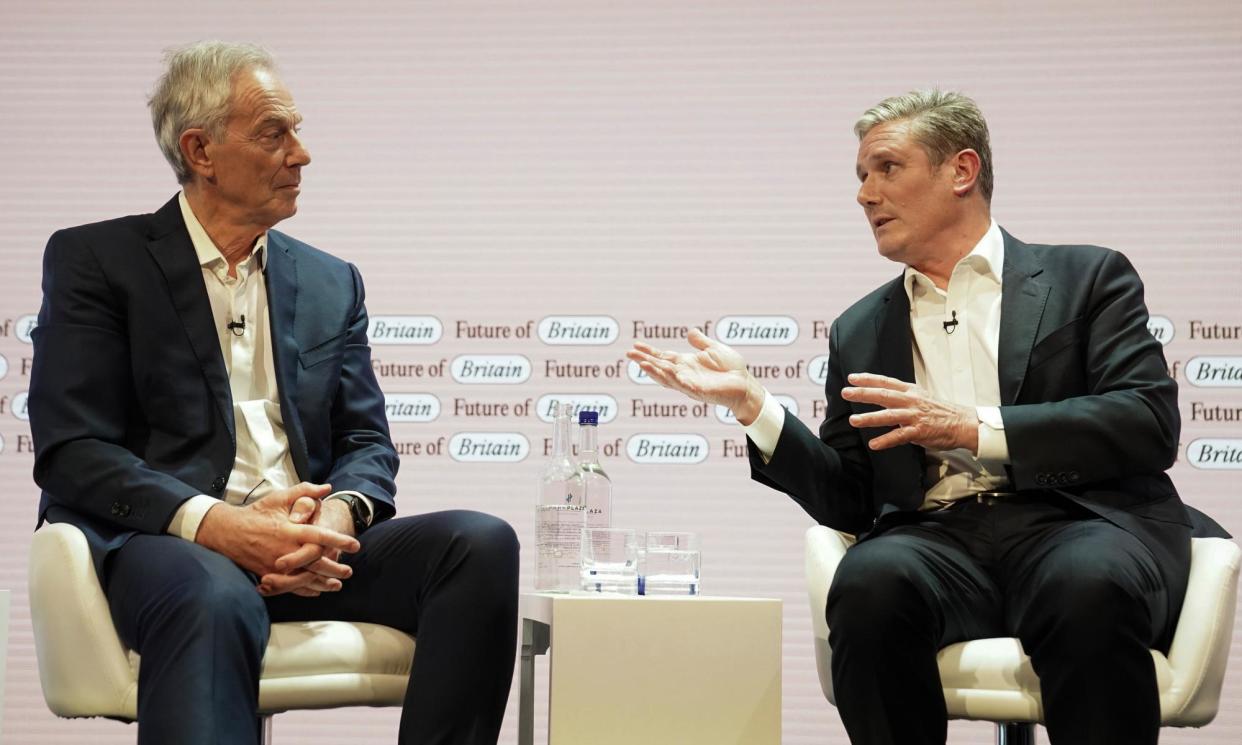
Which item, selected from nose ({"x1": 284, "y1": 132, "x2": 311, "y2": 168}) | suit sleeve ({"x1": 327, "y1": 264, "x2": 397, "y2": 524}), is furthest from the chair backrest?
nose ({"x1": 284, "y1": 132, "x2": 311, "y2": 168})

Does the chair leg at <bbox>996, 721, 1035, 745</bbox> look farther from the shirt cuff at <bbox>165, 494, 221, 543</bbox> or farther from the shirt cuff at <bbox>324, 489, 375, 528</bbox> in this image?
the shirt cuff at <bbox>165, 494, 221, 543</bbox>

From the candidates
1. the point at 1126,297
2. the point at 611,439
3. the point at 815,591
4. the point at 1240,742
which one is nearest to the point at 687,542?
the point at 815,591

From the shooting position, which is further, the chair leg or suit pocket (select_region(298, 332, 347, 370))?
suit pocket (select_region(298, 332, 347, 370))

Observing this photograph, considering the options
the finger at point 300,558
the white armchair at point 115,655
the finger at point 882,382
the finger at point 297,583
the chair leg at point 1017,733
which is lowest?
the chair leg at point 1017,733

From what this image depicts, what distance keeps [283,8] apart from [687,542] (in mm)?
2544

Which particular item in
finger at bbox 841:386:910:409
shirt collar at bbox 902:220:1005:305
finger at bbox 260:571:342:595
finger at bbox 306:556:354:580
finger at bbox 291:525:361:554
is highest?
shirt collar at bbox 902:220:1005:305

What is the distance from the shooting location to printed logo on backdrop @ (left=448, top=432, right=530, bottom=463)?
4.04m

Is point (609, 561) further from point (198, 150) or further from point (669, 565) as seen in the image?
point (198, 150)

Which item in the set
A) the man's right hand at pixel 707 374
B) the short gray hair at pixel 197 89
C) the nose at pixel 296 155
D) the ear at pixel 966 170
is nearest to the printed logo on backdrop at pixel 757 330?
the ear at pixel 966 170

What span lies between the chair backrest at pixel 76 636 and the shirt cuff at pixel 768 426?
4.10 ft

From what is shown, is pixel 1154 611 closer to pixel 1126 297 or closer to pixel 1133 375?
pixel 1133 375

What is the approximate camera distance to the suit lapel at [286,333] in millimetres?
2688

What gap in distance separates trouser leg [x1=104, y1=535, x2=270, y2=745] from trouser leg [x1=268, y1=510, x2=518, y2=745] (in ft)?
0.76

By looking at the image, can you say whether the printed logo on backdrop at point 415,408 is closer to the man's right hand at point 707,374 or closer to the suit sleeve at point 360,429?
the suit sleeve at point 360,429
